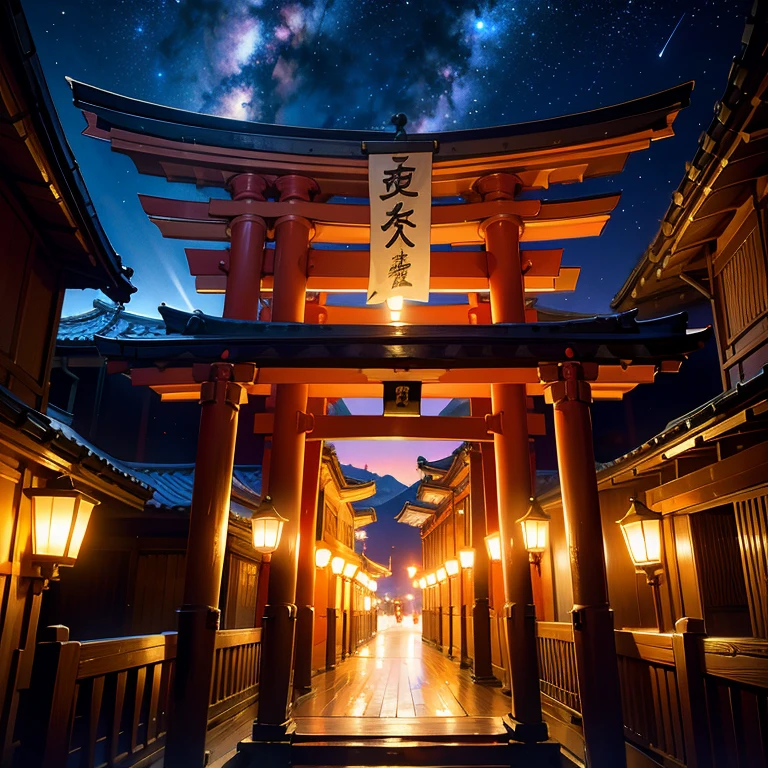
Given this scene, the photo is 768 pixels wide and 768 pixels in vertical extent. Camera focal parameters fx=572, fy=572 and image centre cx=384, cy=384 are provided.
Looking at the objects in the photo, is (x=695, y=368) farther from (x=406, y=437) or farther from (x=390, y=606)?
(x=390, y=606)

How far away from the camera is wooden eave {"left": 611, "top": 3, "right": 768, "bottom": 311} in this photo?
7055 mm

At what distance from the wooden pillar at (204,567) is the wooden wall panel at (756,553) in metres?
6.89

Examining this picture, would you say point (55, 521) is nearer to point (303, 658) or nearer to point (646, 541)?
point (646, 541)

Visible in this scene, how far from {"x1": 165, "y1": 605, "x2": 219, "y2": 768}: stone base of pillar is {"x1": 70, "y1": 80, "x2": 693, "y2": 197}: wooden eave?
8.45m

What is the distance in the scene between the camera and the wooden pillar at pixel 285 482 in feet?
26.2

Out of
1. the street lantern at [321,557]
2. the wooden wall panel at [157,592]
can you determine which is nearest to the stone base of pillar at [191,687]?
the wooden wall panel at [157,592]

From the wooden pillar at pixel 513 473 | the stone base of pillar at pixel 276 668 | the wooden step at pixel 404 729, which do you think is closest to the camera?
the stone base of pillar at pixel 276 668

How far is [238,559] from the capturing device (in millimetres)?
13766

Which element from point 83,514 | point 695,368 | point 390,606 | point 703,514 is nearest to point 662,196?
point 695,368

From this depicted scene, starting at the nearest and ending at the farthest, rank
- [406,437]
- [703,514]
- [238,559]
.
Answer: [703,514]
[406,437]
[238,559]

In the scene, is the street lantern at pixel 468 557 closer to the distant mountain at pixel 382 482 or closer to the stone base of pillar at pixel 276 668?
the stone base of pillar at pixel 276 668

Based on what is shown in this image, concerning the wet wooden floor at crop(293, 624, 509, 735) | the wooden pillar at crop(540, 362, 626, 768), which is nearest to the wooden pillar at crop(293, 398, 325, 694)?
the wet wooden floor at crop(293, 624, 509, 735)

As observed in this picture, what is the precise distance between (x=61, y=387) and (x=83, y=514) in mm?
12933

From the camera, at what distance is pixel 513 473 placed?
32.9 ft
